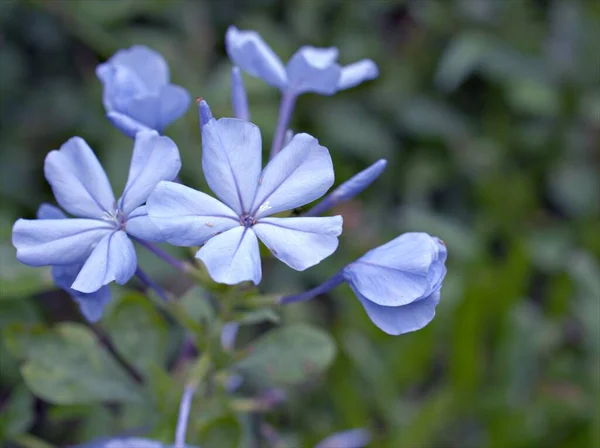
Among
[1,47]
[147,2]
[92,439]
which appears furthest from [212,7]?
[92,439]

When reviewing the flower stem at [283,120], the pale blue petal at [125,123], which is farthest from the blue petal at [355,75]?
the pale blue petal at [125,123]

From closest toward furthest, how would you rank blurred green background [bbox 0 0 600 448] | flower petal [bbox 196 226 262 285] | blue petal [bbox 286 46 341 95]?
flower petal [bbox 196 226 262 285] < blue petal [bbox 286 46 341 95] < blurred green background [bbox 0 0 600 448]

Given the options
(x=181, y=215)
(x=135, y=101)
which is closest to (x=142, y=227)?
(x=181, y=215)

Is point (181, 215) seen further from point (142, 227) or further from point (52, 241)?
point (52, 241)

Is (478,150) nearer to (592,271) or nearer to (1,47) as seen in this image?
(592,271)

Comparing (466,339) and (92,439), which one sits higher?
(92,439)

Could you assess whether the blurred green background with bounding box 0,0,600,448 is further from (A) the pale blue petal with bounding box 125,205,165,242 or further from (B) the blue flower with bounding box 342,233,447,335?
(B) the blue flower with bounding box 342,233,447,335

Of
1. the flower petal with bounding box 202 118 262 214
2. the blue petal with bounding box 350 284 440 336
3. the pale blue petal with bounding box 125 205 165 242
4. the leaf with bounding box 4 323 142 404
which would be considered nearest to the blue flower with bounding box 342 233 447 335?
the blue petal with bounding box 350 284 440 336
